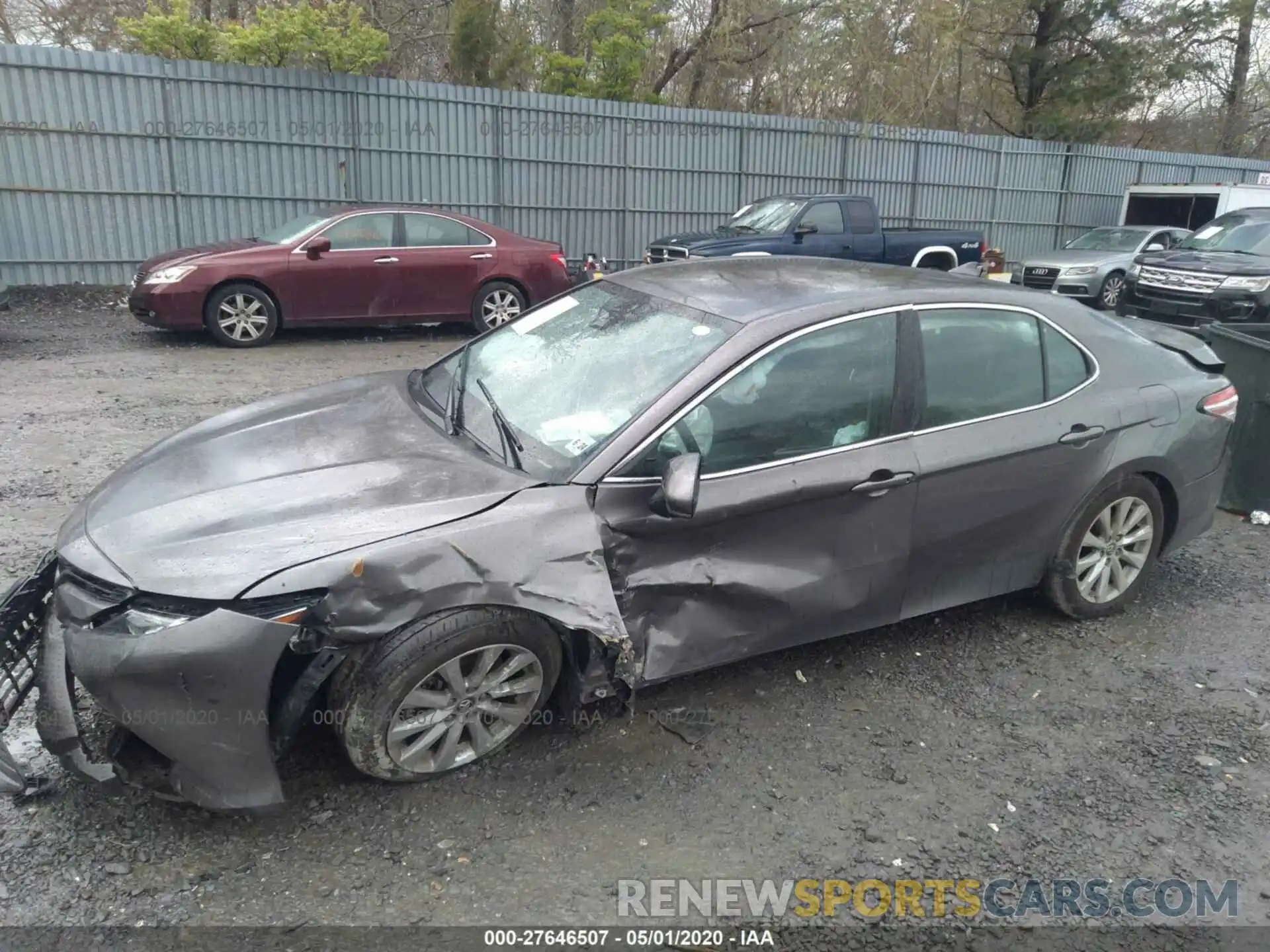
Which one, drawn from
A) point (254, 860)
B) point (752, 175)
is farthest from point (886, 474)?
point (752, 175)

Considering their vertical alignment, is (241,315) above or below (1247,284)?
below

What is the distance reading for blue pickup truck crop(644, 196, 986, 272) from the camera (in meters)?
12.0

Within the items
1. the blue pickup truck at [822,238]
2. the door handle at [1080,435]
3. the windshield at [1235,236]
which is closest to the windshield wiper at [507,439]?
the door handle at [1080,435]

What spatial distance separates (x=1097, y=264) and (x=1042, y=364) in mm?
13118

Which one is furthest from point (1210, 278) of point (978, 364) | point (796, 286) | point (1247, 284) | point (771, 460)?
point (771, 460)

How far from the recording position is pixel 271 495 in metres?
3.00

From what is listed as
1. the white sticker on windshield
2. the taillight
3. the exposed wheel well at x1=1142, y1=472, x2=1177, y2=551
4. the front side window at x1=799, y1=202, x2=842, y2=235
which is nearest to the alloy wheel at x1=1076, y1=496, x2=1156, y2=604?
the exposed wheel well at x1=1142, y1=472, x2=1177, y2=551

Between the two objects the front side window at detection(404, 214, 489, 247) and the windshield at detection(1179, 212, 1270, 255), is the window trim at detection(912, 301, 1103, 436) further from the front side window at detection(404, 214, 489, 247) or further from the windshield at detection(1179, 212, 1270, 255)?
the windshield at detection(1179, 212, 1270, 255)

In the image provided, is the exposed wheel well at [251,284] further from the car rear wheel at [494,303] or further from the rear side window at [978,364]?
the rear side window at [978,364]

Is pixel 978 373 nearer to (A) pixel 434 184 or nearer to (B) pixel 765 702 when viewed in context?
(B) pixel 765 702

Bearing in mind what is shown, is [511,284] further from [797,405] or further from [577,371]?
[797,405]

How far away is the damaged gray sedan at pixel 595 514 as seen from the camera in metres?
2.71

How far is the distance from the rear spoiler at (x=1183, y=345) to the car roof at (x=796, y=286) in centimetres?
103

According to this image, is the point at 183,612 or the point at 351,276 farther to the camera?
the point at 351,276
